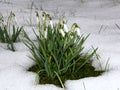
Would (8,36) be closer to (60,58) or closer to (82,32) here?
(60,58)

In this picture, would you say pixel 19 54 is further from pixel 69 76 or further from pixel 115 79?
pixel 115 79

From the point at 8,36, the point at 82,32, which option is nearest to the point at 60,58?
the point at 8,36

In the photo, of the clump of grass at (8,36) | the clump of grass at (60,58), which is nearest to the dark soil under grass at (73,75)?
the clump of grass at (60,58)

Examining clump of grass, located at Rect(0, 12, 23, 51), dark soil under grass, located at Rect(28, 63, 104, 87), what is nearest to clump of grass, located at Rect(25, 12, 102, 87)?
dark soil under grass, located at Rect(28, 63, 104, 87)

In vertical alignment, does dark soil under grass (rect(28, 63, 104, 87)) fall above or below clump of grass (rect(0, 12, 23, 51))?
below

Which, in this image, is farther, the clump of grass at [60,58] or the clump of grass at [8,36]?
the clump of grass at [8,36]

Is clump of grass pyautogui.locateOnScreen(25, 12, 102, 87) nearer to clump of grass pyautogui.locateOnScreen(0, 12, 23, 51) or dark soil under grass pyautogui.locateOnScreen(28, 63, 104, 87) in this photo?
dark soil under grass pyautogui.locateOnScreen(28, 63, 104, 87)

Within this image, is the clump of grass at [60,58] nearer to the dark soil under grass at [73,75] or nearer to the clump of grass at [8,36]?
the dark soil under grass at [73,75]
